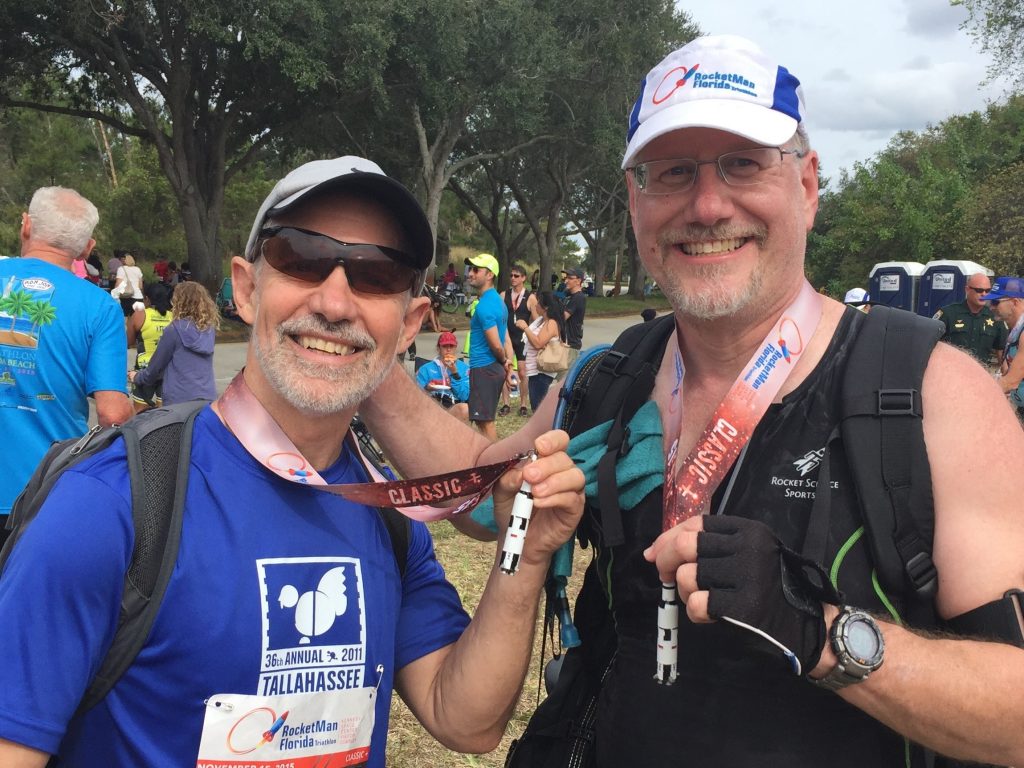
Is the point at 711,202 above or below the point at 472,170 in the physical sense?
below

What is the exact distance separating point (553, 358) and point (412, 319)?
8.59 m

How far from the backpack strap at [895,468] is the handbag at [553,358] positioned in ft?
29.4

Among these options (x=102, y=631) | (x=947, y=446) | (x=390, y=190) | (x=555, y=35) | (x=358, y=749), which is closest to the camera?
(x=102, y=631)

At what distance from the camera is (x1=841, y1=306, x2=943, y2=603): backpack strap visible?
5.05 feet

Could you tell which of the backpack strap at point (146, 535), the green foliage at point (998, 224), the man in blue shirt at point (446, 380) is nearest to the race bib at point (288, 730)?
the backpack strap at point (146, 535)

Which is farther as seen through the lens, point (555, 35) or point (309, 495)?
point (555, 35)

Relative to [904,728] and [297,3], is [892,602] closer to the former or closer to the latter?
[904,728]

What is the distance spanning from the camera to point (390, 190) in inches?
72.7

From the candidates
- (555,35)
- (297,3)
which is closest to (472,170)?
(555,35)

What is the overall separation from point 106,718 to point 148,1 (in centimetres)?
1998

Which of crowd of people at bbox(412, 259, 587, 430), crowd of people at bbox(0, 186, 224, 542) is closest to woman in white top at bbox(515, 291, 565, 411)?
crowd of people at bbox(412, 259, 587, 430)

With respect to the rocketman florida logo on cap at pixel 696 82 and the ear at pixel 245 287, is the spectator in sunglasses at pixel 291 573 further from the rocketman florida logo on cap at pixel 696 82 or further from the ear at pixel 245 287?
the rocketman florida logo on cap at pixel 696 82

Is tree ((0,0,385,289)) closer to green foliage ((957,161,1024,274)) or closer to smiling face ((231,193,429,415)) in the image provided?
smiling face ((231,193,429,415))

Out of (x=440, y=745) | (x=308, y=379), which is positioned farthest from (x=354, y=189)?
(x=440, y=745)
